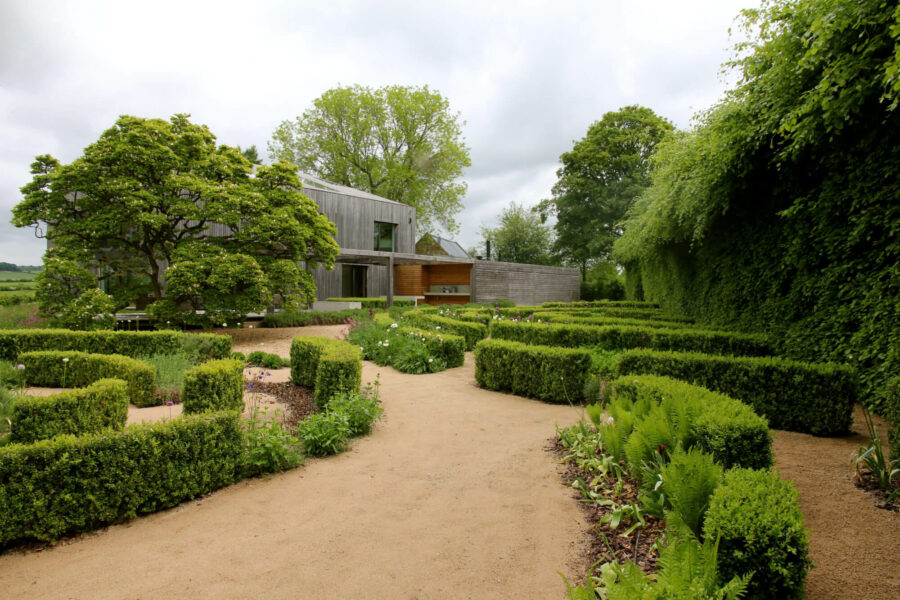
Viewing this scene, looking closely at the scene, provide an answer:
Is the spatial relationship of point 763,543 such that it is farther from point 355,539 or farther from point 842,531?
point 355,539

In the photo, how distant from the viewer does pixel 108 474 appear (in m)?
2.90

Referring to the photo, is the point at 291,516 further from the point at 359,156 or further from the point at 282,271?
the point at 359,156

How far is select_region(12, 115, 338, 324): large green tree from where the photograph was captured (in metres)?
10.1

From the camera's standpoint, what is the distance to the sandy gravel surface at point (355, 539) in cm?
224

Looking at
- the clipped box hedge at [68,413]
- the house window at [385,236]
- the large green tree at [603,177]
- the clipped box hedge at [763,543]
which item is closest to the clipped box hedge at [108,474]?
the clipped box hedge at [68,413]

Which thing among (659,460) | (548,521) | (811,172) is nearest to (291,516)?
(548,521)

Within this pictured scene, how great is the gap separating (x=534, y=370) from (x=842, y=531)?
12.1ft

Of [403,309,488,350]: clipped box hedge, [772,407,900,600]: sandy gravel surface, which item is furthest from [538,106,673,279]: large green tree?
[772,407,900,600]: sandy gravel surface

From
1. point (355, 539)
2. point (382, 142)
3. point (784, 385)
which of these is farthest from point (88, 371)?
point (382, 142)

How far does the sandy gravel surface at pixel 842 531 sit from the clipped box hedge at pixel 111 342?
8245mm

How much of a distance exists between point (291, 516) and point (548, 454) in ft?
7.61

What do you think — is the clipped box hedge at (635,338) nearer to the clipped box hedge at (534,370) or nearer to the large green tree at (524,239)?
the clipped box hedge at (534,370)

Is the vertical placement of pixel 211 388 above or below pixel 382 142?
below

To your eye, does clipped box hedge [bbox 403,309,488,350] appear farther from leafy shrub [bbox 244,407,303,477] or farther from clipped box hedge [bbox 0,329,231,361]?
leafy shrub [bbox 244,407,303,477]
